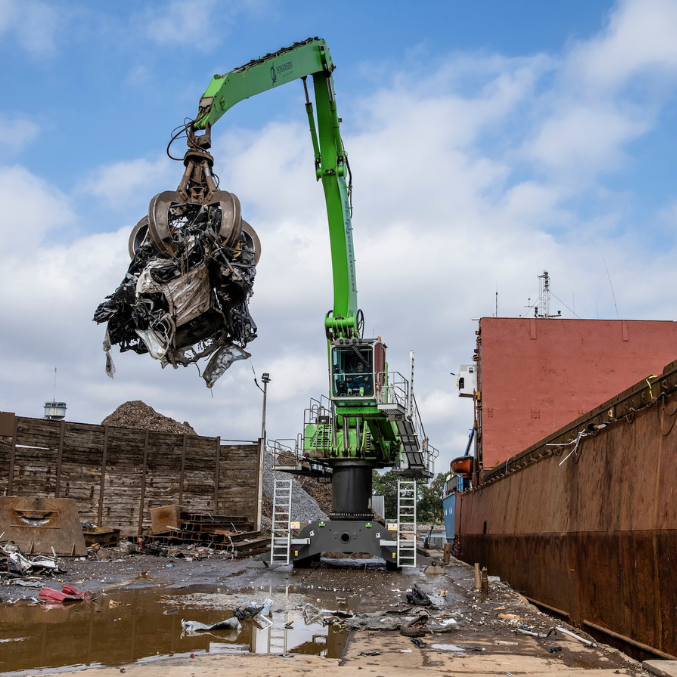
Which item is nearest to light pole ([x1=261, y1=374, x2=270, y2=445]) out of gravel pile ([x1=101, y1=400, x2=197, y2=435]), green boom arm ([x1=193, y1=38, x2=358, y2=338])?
gravel pile ([x1=101, y1=400, x2=197, y2=435])

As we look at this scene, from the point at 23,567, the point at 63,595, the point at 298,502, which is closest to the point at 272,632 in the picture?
the point at 63,595

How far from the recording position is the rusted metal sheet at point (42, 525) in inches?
612

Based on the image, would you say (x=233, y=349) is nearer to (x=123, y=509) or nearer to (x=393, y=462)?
(x=393, y=462)

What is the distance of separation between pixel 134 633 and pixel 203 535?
15253 mm

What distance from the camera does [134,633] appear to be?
26.6 ft

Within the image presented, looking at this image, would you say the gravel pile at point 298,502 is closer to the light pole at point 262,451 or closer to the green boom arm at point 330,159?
the light pole at point 262,451

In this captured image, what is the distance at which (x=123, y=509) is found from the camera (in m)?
24.0

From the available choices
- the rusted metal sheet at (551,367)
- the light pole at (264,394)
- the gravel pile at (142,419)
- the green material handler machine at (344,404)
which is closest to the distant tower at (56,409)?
the gravel pile at (142,419)

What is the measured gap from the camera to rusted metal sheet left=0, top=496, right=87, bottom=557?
1555 cm

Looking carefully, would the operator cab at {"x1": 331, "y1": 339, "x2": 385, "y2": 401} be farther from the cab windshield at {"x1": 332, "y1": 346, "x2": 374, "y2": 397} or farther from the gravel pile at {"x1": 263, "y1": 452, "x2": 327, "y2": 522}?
the gravel pile at {"x1": 263, "y1": 452, "x2": 327, "y2": 522}

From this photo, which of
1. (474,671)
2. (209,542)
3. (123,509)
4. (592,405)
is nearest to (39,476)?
(123,509)

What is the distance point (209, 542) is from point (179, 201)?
14.7m

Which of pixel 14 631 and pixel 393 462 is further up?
pixel 393 462

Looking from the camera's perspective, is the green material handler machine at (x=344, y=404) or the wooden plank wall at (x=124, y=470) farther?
the wooden plank wall at (x=124, y=470)
